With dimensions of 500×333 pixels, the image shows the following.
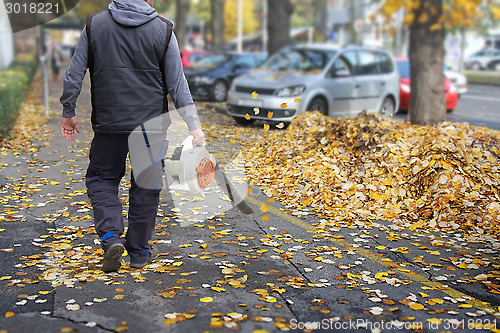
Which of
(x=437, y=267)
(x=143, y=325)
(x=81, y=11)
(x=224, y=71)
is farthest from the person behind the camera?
(x=81, y=11)

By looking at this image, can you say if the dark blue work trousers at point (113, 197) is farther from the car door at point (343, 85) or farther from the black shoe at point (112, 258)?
the car door at point (343, 85)

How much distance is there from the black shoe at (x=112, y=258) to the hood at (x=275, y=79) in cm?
814

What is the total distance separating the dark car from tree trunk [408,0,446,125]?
8185 mm

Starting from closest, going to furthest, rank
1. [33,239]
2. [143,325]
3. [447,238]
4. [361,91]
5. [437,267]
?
[143,325], [437,267], [33,239], [447,238], [361,91]

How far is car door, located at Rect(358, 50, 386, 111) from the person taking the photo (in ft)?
42.7

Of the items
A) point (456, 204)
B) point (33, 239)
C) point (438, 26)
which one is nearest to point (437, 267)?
point (456, 204)

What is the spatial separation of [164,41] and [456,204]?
11.4 feet

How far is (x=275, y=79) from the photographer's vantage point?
493 inches

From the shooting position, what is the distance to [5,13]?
883 inches

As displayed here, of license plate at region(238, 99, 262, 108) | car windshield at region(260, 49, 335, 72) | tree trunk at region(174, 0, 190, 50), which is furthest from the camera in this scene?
tree trunk at region(174, 0, 190, 50)

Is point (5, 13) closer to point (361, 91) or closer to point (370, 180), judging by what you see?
point (361, 91)

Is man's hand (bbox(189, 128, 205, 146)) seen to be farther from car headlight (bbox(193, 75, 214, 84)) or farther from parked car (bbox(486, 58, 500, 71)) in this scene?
parked car (bbox(486, 58, 500, 71))

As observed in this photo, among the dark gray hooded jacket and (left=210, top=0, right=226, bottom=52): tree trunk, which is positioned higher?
(left=210, top=0, right=226, bottom=52): tree trunk

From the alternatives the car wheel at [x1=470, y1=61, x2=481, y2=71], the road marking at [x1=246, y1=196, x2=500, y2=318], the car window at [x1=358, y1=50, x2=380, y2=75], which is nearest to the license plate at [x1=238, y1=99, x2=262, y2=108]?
the car window at [x1=358, y1=50, x2=380, y2=75]
